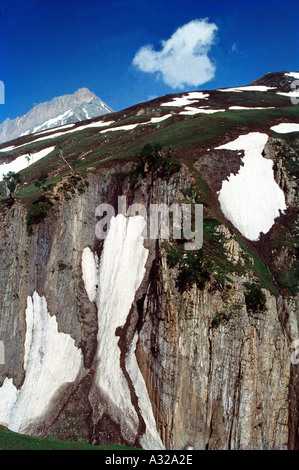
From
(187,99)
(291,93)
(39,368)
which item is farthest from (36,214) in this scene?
(291,93)

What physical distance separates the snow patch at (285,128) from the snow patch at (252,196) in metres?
7.23

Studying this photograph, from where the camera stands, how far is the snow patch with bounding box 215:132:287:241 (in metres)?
31.1

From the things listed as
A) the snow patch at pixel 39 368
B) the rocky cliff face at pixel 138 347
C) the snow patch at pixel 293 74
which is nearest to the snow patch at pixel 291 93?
the snow patch at pixel 293 74

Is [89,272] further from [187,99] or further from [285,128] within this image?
[187,99]

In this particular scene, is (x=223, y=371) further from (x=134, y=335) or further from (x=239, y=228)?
(x=239, y=228)

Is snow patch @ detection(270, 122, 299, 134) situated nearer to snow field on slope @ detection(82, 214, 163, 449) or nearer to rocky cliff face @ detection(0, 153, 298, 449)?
rocky cliff face @ detection(0, 153, 298, 449)

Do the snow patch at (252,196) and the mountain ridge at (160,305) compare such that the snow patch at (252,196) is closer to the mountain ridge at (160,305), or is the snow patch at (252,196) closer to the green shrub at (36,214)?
the mountain ridge at (160,305)

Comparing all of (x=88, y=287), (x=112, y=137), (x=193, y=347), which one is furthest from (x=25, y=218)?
(x=112, y=137)

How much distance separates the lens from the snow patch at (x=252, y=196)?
31078 mm

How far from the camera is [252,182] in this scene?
34.4m

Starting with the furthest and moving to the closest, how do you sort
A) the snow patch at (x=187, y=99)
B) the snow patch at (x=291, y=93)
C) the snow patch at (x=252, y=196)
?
the snow patch at (x=187, y=99)
the snow patch at (x=291, y=93)
the snow patch at (x=252, y=196)

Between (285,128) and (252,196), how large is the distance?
1840 cm

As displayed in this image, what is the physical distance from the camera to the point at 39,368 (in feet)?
86.3

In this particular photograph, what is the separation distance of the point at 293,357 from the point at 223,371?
647 cm
